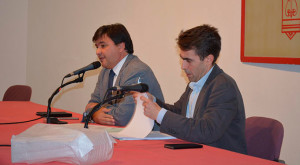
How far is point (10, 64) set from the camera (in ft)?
23.0

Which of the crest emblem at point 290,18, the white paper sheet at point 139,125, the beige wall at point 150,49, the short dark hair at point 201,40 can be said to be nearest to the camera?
the white paper sheet at point 139,125

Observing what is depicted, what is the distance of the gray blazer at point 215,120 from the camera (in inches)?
84.4

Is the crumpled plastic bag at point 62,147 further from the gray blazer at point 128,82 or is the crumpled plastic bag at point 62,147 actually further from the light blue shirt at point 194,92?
the gray blazer at point 128,82

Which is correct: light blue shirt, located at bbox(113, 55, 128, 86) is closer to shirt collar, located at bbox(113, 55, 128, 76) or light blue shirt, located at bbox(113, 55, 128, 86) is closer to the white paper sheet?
shirt collar, located at bbox(113, 55, 128, 76)

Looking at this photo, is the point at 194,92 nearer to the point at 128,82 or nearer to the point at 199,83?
the point at 199,83

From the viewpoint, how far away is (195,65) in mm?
2436

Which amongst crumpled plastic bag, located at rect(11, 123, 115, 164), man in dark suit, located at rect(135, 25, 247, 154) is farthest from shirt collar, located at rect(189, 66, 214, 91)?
crumpled plastic bag, located at rect(11, 123, 115, 164)

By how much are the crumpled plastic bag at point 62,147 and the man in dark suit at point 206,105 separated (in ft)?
1.88

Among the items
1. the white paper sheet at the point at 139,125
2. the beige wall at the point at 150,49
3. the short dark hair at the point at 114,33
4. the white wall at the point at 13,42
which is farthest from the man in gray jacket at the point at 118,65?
the white wall at the point at 13,42

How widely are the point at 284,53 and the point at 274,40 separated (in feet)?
0.51

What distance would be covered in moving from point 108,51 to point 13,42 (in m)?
4.19

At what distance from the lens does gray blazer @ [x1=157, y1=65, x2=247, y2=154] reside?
7.04 ft

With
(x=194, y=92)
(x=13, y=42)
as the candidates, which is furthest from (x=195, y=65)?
(x=13, y=42)

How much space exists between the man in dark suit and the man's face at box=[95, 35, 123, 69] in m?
0.99
